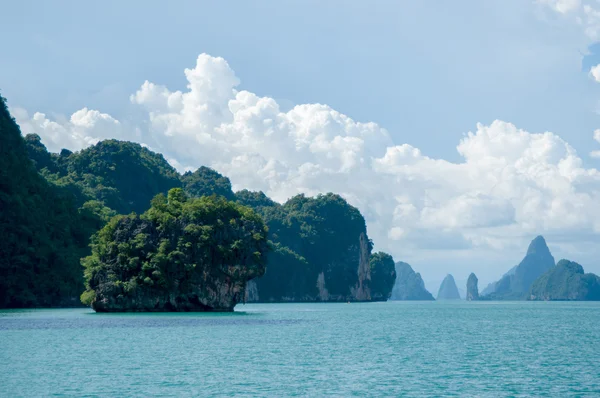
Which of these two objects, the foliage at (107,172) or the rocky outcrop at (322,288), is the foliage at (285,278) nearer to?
the rocky outcrop at (322,288)

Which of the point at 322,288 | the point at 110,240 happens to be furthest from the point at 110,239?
the point at 322,288

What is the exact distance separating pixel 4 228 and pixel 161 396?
7066cm

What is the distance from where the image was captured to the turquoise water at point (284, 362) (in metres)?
28.2

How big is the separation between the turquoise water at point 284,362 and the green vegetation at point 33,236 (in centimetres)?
3573

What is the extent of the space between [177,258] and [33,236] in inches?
1037

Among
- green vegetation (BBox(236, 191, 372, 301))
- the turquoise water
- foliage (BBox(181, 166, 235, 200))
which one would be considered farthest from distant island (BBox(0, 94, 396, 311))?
green vegetation (BBox(236, 191, 372, 301))

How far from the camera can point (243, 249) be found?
3150 inches

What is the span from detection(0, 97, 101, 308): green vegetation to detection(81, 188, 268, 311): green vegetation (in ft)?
51.8

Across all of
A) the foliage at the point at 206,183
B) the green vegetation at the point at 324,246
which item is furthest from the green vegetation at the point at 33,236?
the green vegetation at the point at 324,246

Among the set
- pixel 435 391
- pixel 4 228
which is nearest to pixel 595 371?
pixel 435 391

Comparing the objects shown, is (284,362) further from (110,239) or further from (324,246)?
(324,246)

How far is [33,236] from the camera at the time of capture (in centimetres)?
9394

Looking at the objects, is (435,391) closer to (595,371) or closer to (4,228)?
(595,371)

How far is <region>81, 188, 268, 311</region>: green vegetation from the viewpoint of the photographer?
3034 inches
